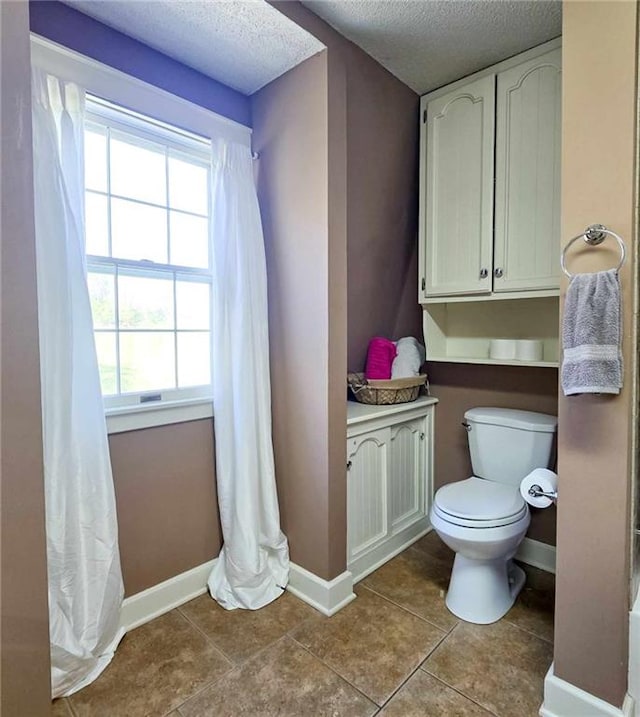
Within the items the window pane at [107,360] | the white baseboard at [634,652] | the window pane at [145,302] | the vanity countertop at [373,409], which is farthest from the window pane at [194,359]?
the white baseboard at [634,652]

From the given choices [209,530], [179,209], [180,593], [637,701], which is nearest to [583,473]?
[637,701]

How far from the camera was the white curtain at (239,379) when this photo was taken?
1.86 metres

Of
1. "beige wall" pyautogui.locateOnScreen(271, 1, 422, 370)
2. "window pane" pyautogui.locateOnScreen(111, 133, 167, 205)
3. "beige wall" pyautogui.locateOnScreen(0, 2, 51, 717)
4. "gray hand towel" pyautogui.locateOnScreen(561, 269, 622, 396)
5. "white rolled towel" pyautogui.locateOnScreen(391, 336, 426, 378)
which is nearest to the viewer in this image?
"beige wall" pyautogui.locateOnScreen(0, 2, 51, 717)

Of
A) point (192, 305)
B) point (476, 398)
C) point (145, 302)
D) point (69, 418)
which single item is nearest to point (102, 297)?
point (145, 302)

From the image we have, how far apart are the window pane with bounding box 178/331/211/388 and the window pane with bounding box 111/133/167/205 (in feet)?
2.02

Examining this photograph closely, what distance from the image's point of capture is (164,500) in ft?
6.01

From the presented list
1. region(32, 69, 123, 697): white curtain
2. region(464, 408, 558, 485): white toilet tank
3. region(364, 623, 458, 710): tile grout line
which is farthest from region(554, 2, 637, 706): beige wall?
region(32, 69, 123, 697): white curtain

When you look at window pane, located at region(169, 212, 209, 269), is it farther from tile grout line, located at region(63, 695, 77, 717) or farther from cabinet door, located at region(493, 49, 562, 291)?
tile grout line, located at region(63, 695, 77, 717)

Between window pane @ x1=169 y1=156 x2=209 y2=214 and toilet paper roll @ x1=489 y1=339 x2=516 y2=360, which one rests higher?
window pane @ x1=169 y1=156 x2=209 y2=214

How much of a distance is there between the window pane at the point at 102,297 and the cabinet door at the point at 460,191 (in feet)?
5.21

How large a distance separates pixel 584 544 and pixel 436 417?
1.34m

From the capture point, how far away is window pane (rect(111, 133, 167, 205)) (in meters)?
1.68

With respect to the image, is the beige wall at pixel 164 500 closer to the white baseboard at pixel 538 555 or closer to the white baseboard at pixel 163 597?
the white baseboard at pixel 163 597

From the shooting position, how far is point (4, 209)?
0.96m
